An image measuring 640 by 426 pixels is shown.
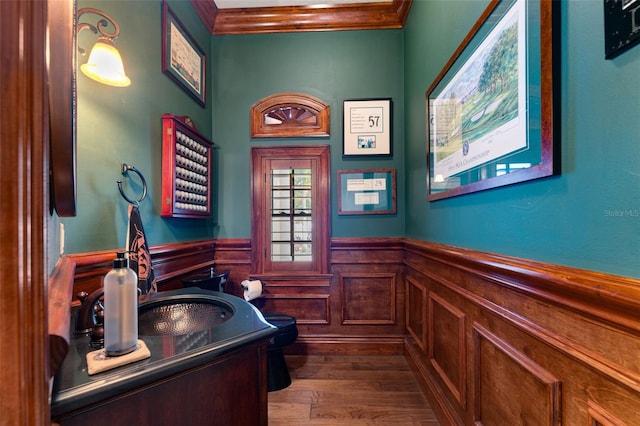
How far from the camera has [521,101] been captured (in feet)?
2.97

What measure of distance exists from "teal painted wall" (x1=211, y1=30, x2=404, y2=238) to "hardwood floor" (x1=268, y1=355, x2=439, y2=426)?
1142mm

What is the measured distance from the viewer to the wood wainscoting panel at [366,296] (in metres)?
2.46

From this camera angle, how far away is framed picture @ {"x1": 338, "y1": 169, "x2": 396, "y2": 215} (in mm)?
2502

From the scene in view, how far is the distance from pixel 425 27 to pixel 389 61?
2.07ft

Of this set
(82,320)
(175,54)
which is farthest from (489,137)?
(175,54)

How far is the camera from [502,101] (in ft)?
3.32

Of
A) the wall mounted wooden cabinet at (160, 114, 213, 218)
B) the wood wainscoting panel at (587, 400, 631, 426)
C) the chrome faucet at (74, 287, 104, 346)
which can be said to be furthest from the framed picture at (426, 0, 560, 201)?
the wall mounted wooden cabinet at (160, 114, 213, 218)

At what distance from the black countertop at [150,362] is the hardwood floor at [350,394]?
4.24 ft

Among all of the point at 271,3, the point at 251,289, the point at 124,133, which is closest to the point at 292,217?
the point at 251,289

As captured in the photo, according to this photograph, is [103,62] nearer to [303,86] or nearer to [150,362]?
[150,362]

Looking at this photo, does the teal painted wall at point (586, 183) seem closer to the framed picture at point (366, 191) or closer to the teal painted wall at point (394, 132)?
the teal painted wall at point (394, 132)

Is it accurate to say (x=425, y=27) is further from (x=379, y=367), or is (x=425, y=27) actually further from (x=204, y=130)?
(x=379, y=367)

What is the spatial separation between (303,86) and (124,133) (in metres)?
1.63

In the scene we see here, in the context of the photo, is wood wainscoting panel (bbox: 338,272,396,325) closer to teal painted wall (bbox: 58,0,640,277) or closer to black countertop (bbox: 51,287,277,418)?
teal painted wall (bbox: 58,0,640,277)
